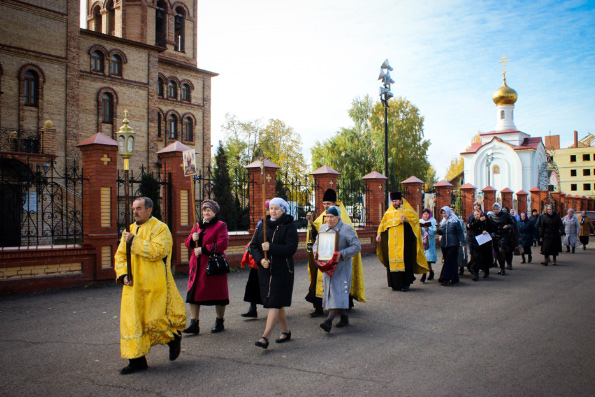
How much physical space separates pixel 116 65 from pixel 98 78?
1702mm

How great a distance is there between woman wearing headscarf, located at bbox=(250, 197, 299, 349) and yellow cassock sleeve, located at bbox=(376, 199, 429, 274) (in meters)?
4.25

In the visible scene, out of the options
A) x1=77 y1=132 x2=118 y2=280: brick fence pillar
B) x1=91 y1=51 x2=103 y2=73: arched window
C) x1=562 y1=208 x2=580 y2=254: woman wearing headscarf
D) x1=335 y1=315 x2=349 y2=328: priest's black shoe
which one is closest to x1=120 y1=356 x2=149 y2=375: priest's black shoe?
x1=335 y1=315 x2=349 y2=328: priest's black shoe

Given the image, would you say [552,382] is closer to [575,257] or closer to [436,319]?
[436,319]

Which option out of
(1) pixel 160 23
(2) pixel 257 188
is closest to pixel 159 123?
(1) pixel 160 23

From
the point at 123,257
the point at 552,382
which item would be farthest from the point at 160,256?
the point at 552,382

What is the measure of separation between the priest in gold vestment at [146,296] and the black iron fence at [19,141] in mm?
19390

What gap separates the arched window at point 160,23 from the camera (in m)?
33.6

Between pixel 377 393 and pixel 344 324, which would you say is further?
pixel 344 324

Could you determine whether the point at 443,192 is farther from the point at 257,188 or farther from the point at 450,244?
the point at 450,244

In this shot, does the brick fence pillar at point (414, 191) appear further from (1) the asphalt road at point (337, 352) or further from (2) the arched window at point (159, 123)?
(2) the arched window at point (159, 123)

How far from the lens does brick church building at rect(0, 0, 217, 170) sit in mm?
22828

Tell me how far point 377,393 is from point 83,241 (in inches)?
309

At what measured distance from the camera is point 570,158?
79.4 metres

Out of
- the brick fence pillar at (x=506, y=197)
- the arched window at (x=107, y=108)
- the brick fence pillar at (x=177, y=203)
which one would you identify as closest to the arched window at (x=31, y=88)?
the arched window at (x=107, y=108)
